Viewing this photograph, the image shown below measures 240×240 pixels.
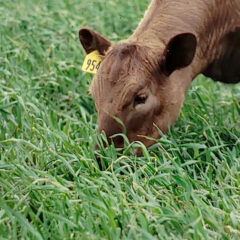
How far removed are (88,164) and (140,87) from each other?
730 mm

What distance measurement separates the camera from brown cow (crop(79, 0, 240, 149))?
6.05 m

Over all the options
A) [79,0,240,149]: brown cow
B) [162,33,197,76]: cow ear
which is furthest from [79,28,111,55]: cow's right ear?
[162,33,197,76]: cow ear

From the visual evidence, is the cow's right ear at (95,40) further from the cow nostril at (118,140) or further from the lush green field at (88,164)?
the cow nostril at (118,140)

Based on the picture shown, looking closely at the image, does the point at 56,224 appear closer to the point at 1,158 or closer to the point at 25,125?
the point at 1,158

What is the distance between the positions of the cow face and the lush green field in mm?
197

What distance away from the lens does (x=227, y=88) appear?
8688mm

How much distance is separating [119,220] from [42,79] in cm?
339

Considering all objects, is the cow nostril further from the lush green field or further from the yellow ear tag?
the yellow ear tag

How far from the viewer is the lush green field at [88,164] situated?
512 centimetres

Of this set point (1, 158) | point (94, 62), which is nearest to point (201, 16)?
point (94, 62)

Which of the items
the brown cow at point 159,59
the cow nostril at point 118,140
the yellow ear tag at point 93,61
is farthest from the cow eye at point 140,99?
the yellow ear tag at point 93,61

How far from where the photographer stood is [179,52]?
625cm

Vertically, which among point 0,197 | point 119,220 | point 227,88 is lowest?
point 227,88

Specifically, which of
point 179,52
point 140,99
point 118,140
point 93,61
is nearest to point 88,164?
point 118,140
